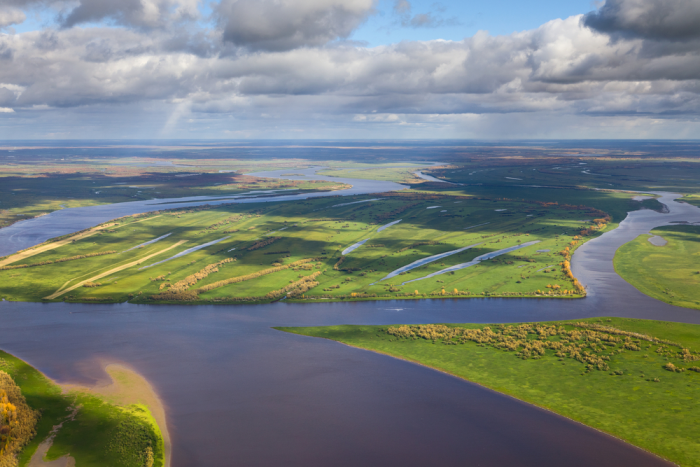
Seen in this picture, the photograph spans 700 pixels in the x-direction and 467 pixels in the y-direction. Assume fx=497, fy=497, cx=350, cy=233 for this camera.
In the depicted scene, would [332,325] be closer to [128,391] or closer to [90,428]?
[128,391]

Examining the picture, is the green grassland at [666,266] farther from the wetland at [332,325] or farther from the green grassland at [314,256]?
the green grassland at [314,256]

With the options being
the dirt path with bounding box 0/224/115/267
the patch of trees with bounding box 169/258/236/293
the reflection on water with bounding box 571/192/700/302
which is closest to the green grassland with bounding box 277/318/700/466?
the reflection on water with bounding box 571/192/700/302

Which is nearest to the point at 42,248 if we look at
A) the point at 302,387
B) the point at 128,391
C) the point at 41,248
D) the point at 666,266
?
the point at 41,248

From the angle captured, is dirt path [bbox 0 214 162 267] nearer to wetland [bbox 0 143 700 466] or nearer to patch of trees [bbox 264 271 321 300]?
wetland [bbox 0 143 700 466]

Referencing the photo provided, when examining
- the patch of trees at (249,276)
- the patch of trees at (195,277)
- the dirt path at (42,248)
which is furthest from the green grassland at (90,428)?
the dirt path at (42,248)

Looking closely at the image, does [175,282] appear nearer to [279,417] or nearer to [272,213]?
[279,417]
